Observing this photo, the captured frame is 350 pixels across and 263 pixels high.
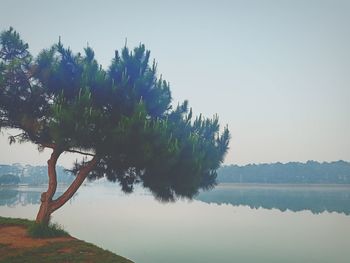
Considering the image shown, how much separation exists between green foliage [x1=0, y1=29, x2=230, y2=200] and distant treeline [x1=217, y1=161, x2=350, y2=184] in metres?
140

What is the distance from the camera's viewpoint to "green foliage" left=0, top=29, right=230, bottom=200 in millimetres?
11484

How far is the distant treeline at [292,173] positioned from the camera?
5586 inches

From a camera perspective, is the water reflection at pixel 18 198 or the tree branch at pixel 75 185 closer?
the tree branch at pixel 75 185

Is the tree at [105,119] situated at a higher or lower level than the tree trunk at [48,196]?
higher

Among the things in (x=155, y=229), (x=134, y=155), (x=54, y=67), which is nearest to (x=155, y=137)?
(x=134, y=155)

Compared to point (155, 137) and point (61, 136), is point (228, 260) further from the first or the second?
point (61, 136)

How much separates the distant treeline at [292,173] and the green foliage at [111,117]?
139663 millimetres

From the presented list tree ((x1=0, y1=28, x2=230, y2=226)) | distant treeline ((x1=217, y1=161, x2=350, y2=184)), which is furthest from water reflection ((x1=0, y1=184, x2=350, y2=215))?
distant treeline ((x1=217, y1=161, x2=350, y2=184))

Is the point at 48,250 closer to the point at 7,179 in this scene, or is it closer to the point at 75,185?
the point at 75,185

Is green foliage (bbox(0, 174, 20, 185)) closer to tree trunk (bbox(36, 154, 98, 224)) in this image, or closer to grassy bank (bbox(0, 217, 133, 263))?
tree trunk (bbox(36, 154, 98, 224))

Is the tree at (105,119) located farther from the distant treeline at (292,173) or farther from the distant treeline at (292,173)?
the distant treeline at (292,173)

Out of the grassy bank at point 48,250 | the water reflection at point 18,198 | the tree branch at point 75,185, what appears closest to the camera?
the grassy bank at point 48,250

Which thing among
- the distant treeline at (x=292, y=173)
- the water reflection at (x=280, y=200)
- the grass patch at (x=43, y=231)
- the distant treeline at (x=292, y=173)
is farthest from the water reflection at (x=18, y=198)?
the distant treeline at (x=292, y=173)

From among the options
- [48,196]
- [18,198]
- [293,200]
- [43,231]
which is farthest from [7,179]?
[43,231]
